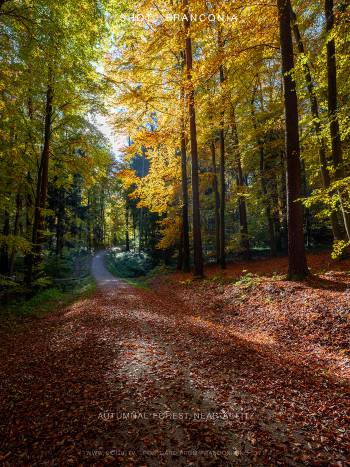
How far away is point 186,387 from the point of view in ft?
14.6

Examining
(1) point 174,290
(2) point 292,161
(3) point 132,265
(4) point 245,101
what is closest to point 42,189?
(1) point 174,290

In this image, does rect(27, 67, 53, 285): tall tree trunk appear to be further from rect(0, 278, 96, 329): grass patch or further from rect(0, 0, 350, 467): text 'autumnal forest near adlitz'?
rect(0, 278, 96, 329): grass patch

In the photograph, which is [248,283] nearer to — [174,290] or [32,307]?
[174,290]

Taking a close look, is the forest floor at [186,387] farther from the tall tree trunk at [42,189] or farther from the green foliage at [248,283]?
the tall tree trunk at [42,189]

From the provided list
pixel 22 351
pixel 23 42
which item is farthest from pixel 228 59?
pixel 22 351

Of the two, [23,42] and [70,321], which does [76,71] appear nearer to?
[23,42]

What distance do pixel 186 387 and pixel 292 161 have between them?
7862mm

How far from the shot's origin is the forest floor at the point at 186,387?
319 cm

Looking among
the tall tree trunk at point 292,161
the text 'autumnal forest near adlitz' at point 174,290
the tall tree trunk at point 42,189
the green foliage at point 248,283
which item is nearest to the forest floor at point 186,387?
the text 'autumnal forest near adlitz' at point 174,290

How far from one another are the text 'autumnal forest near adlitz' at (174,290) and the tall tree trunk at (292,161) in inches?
1.9

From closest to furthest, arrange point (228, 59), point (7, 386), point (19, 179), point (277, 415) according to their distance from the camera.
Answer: point (277, 415) < point (7, 386) < point (228, 59) < point (19, 179)

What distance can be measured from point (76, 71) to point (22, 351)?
860 centimetres

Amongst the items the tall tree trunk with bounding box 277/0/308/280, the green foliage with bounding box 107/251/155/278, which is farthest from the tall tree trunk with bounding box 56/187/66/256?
the tall tree trunk with bounding box 277/0/308/280

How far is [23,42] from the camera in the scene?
7457mm
